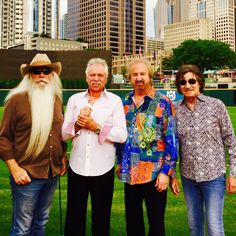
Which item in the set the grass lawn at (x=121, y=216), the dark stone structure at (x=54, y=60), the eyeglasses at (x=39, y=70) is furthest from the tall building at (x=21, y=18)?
the eyeglasses at (x=39, y=70)

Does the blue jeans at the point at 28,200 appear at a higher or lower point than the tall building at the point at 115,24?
lower

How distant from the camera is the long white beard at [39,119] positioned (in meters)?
3.44

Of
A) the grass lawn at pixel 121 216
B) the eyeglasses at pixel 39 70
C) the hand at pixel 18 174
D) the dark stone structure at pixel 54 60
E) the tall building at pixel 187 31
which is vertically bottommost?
the grass lawn at pixel 121 216

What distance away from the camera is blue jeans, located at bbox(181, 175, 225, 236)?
3590 millimetres

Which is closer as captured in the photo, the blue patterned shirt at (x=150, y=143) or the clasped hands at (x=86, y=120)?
the clasped hands at (x=86, y=120)

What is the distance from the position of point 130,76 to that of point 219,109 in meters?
0.89

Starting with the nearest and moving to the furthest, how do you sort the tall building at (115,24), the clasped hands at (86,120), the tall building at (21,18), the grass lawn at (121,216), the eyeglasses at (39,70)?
the clasped hands at (86,120) → the eyeglasses at (39,70) → the grass lawn at (121,216) → the tall building at (115,24) → the tall building at (21,18)

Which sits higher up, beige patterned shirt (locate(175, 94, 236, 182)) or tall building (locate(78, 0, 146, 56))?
tall building (locate(78, 0, 146, 56))

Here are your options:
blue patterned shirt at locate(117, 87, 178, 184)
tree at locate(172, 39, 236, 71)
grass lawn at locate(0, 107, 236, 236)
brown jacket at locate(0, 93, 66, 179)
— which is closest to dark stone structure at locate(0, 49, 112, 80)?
tree at locate(172, 39, 236, 71)

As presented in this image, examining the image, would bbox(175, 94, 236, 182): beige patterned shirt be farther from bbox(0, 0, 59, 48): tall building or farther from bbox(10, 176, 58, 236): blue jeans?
bbox(0, 0, 59, 48): tall building

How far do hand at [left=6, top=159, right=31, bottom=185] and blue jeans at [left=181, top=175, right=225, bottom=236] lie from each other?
4.82 feet

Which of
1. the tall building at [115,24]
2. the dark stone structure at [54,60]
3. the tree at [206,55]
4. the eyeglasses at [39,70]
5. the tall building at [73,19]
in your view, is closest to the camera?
the eyeglasses at [39,70]

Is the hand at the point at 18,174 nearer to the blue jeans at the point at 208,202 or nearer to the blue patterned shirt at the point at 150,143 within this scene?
the blue patterned shirt at the point at 150,143

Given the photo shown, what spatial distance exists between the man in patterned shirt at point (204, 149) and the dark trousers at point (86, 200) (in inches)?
29.8
